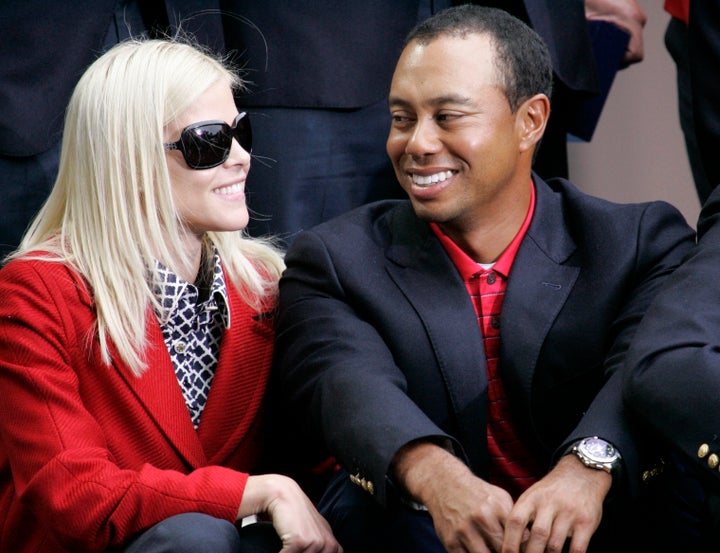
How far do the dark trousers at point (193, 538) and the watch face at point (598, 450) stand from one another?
0.55 m

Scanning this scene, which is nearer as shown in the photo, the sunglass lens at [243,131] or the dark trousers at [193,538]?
the dark trousers at [193,538]

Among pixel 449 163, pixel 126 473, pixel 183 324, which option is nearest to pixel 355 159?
pixel 449 163

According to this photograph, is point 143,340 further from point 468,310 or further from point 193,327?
point 468,310

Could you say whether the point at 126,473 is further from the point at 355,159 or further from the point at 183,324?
the point at 355,159

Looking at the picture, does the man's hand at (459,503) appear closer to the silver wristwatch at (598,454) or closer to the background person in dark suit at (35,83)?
the silver wristwatch at (598,454)

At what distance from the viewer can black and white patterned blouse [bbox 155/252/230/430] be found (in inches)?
97.4

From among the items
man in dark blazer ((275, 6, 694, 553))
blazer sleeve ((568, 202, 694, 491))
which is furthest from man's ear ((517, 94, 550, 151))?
blazer sleeve ((568, 202, 694, 491))

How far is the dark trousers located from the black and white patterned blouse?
0.35 meters

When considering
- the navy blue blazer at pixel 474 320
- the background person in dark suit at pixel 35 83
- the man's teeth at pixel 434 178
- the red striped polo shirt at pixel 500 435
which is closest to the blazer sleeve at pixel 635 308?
the navy blue blazer at pixel 474 320

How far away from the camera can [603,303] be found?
8.16 ft

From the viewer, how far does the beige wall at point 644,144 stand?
14.2 ft

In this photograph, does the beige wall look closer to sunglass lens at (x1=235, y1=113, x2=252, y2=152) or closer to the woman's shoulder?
sunglass lens at (x1=235, y1=113, x2=252, y2=152)

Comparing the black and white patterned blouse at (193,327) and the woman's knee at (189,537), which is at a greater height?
the black and white patterned blouse at (193,327)

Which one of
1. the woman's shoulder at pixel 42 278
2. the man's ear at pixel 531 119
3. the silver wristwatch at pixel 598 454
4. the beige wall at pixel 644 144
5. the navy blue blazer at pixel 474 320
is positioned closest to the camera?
the silver wristwatch at pixel 598 454
